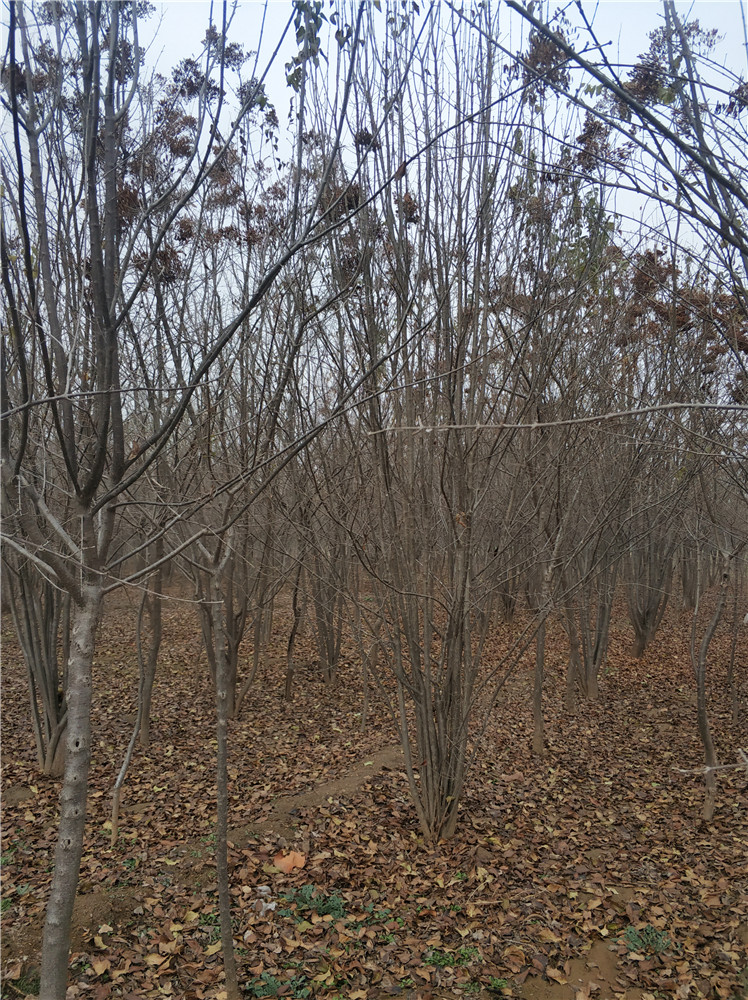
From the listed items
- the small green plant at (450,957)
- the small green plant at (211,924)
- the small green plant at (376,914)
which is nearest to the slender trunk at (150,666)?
the small green plant at (211,924)

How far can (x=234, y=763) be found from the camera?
6.25 m

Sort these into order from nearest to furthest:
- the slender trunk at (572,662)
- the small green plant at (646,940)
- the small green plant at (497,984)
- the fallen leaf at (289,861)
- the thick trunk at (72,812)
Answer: the thick trunk at (72,812) < the small green plant at (497,984) < the small green plant at (646,940) < the fallen leaf at (289,861) < the slender trunk at (572,662)

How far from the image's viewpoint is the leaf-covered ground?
135 inches

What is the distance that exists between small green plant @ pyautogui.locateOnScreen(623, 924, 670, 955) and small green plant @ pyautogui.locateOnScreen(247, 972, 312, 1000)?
6.08ft

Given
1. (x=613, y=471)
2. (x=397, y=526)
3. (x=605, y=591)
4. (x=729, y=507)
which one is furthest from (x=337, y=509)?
(x=729, y=507)

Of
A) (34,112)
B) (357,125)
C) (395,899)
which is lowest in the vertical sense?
(395,899)

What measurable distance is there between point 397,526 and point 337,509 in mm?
498

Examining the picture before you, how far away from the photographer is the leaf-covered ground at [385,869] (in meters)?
3.44

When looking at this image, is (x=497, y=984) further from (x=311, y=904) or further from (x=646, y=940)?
(x=311, y=904)

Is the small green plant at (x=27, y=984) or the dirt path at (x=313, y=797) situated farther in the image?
the dirt path at (x=313, y=797)

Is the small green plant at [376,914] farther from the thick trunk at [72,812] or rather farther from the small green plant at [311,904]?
the thick trunk at [72,812]

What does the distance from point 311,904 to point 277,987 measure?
0.69 metres

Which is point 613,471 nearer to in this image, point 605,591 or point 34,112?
point 605,591

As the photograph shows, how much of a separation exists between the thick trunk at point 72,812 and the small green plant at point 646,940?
3051 millimetres
